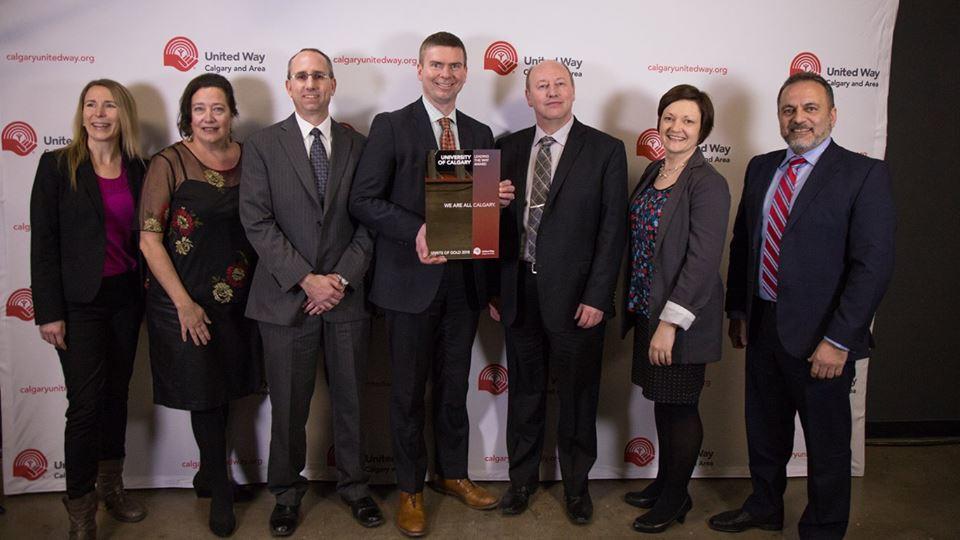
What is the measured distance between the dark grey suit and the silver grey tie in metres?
0.63

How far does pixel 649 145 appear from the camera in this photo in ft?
9.91

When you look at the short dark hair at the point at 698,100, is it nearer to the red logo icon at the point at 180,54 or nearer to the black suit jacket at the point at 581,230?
the black suit jacket at the point at 581,230

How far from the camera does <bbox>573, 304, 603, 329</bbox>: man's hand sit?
8.04ft

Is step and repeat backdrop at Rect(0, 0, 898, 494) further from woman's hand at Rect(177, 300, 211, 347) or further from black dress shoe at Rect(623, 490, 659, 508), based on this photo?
woman's hand at Rect(177, 300, 211, 347)

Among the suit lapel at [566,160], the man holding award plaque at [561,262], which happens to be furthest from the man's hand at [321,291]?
the suit lapel at [566,160]

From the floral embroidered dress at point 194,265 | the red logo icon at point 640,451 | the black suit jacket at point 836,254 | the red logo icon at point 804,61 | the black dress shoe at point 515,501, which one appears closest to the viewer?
the black suit jacket at point 836,254

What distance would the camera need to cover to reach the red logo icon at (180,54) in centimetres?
282

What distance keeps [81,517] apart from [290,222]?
55.1 inches

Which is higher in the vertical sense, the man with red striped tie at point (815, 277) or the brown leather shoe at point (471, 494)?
the man with red striped tie at point (815, 277)

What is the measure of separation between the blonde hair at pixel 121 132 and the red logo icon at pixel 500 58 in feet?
4.90

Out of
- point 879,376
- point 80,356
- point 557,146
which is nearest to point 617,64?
point 557,146

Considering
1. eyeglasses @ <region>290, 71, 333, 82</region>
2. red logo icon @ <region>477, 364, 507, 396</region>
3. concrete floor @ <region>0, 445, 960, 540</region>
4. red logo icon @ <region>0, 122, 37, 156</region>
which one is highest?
eyeglasses @ <region>290, 71, 333, 82</region>

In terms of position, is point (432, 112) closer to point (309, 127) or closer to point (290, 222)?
point (309, 127)

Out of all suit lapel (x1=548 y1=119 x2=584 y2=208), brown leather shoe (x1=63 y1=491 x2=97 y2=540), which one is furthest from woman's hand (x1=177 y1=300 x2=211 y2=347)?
Answer: suit lapel (x1=548 y1=119 x2=584 y2=208)
